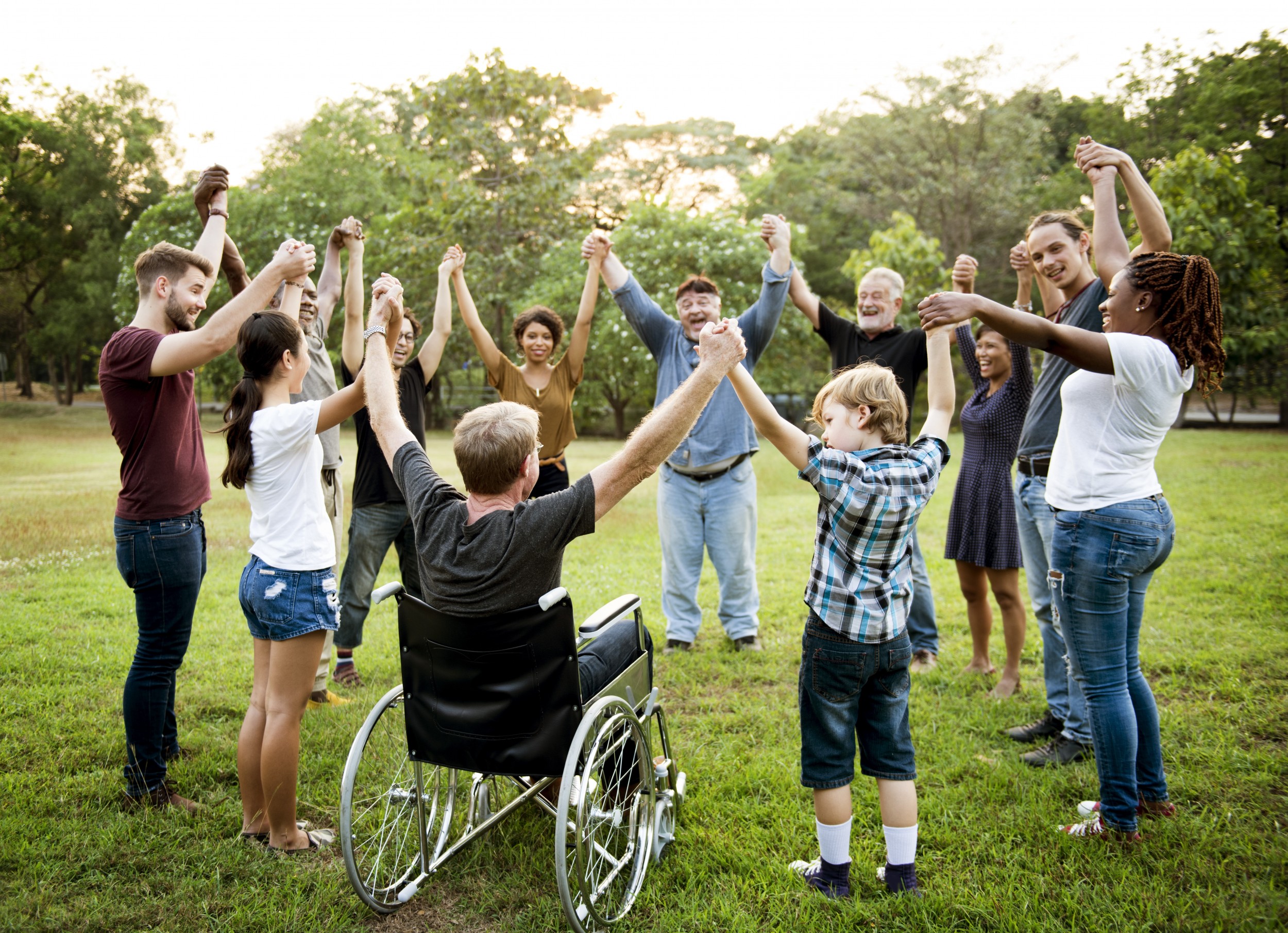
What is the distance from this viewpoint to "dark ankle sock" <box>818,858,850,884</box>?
2.40 m

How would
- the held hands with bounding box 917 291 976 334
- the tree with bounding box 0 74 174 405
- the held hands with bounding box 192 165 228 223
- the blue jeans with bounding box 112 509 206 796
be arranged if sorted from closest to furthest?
the held hands with bounding box 917 291 976 334 → the blue jeans with bounding box 112 509 206 796 → the held hands with bounding box 192 165 228 223 → the tree with bounding box 0 74 174 405

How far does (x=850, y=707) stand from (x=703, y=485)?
→ 2637mm

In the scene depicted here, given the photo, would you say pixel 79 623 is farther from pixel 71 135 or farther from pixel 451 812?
pixel 71 135

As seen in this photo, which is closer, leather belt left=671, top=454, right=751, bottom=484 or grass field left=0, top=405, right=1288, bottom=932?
grass field left=0, top=405, right=1288, bottom=932

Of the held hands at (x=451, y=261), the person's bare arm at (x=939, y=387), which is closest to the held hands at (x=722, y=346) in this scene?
the person's bare arm at (x=939, y=387)

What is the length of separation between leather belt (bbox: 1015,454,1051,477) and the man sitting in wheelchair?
6.15 feet

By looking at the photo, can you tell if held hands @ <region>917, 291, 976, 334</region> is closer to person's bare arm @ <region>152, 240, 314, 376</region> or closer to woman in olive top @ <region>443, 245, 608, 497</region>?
person's bare arm @ <region>152, 240, 314, 376</region>

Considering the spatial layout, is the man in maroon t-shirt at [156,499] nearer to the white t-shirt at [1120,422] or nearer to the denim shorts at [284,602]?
the denim shorts at [284,602]

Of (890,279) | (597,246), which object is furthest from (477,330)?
(890,279)

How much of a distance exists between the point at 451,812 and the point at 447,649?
72 cm

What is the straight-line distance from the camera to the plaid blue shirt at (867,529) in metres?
2.25

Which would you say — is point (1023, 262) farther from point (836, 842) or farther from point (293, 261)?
point (293, 261)

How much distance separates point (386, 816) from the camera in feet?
8.32

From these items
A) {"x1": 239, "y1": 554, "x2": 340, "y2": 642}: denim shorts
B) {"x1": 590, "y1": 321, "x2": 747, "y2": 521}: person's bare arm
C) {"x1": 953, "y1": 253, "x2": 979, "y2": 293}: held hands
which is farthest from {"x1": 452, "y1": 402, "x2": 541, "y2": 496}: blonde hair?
{"x1": 953, "y1": 253, "x2": 979, "y2": 293}: held hands
